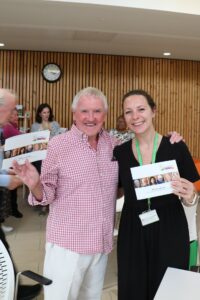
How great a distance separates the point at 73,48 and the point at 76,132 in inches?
244

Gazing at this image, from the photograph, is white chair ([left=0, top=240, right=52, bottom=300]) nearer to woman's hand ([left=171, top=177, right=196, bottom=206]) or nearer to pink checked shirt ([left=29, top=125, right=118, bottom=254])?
pink checked shirt ([left=29, top=125, right=118, bottom=254])

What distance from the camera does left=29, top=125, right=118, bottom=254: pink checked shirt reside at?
1669 millimetres

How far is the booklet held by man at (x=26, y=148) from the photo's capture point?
1640 mm

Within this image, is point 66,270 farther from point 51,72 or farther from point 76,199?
point 51,72

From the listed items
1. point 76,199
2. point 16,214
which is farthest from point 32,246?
point 76,199

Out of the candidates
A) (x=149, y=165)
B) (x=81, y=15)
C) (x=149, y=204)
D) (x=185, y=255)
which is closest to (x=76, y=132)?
(x=149, y=165)

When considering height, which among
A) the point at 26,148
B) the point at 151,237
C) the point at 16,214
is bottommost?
the point at 16,214

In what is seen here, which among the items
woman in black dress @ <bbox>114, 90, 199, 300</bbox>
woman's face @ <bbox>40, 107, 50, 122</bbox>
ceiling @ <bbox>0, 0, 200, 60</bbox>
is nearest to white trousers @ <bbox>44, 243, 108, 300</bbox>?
woman in black dress @ <bbox>114, 90, 199, 300</bbox>

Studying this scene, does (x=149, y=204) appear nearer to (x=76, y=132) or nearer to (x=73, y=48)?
(x=76, y=132)

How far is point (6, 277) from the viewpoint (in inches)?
56.2

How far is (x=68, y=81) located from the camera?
317 inches

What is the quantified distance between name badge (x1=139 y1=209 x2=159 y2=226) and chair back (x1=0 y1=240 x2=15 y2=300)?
71 centimetres

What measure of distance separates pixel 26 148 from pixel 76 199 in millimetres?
394

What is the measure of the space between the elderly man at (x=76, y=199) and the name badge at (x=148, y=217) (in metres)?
0.21
